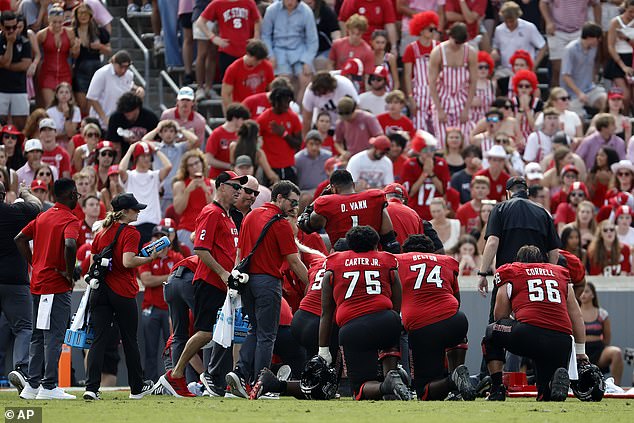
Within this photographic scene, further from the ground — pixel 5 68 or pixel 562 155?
pixel 5 68

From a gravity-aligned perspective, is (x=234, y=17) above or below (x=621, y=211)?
above

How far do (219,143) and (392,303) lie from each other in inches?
271

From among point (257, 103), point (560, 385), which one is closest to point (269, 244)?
point (560, 385)

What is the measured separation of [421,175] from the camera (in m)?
19.8

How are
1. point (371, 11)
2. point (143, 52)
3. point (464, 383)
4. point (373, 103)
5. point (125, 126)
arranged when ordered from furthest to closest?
point (143, 52), point (371, 11), point (373, 103), point (125, 126), point (464, 383)

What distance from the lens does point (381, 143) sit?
19078mm

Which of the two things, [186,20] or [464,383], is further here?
[186,20]

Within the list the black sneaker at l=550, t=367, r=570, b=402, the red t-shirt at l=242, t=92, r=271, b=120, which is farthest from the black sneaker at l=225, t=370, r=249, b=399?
the red t-shirt at l=242, t=92, r=271, b=120

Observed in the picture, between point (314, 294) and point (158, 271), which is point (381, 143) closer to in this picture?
point (158, 271)

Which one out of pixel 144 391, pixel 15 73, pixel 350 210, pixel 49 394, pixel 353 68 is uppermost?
pixel 15 73

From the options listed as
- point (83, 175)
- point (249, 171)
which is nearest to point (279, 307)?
point (249, 171)

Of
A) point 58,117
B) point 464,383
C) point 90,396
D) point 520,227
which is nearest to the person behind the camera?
point 464,383

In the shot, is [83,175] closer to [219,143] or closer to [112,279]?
[219,143]

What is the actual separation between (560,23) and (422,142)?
195 inches
